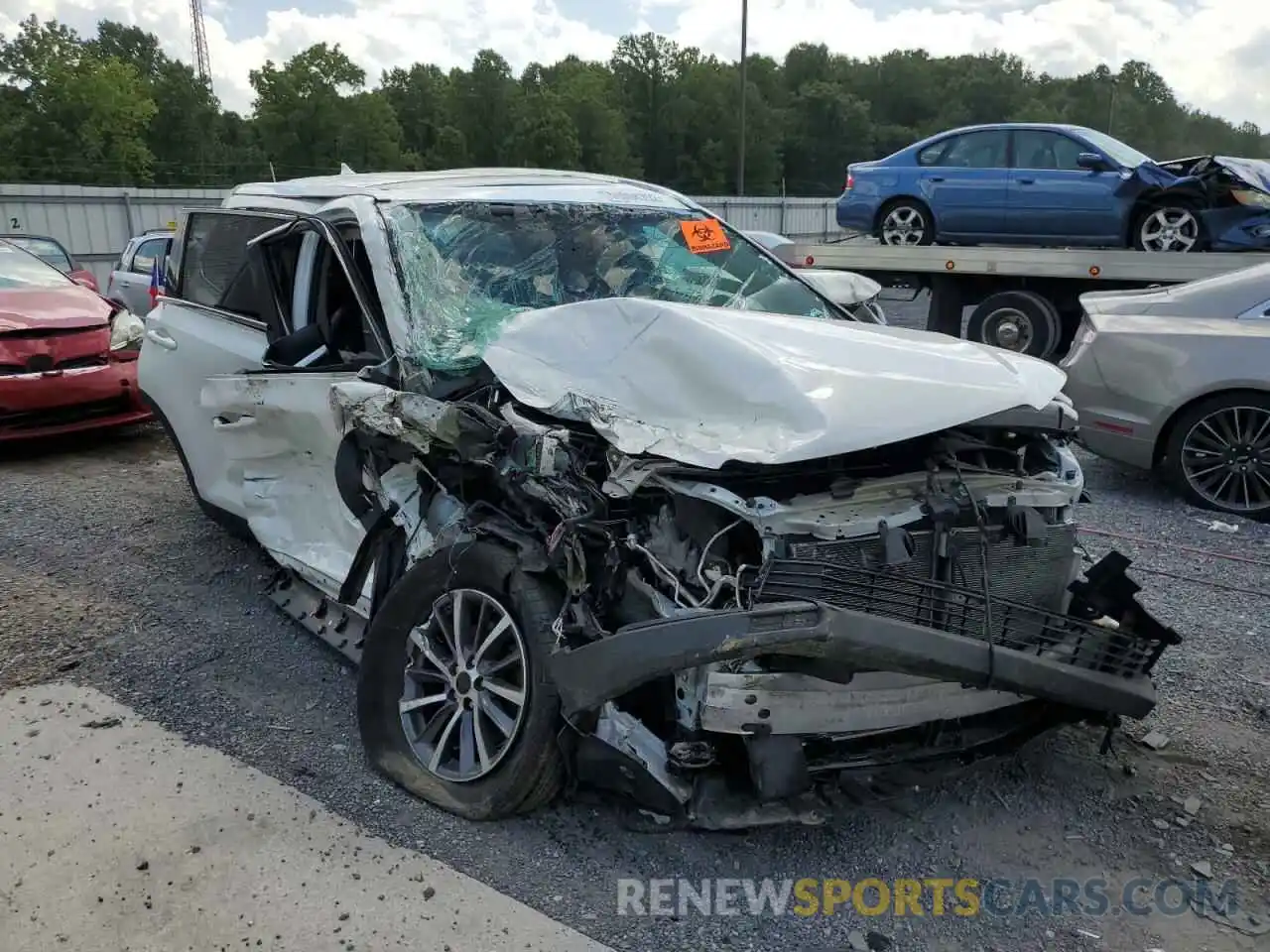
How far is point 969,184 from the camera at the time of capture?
10.9m

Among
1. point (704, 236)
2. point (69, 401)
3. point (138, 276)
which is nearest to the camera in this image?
point (704, 236)

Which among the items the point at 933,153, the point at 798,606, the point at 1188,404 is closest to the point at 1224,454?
the point at 1188,404

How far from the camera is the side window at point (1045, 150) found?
10219mm

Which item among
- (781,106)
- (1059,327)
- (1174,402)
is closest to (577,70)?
(781,106)

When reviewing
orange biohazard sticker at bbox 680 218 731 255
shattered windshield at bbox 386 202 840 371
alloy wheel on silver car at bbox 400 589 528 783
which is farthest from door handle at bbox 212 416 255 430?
orange biohazard sticker at bbox 680 218 731 255

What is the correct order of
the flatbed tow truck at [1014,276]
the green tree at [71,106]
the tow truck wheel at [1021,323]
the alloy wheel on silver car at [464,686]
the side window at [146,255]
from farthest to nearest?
the green tree at [71,106] → the side window at [146,255] → the tow truck wheel at [1021,323] → the flatbed tow truck at [1014,276] → the alloy wheel on silver car at [464,686]

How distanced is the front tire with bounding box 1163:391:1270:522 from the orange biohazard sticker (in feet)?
10.7

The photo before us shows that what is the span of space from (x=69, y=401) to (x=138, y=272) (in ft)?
21.8

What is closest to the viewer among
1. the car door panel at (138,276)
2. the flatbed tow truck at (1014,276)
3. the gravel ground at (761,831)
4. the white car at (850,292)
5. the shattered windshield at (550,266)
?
the gravel ground at (761,831)

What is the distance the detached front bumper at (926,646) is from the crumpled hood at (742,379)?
404mm

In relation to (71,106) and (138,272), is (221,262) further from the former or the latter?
(71,106)

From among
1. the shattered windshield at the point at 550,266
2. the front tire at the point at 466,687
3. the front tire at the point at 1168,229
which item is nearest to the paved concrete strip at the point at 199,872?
the front tire at the point at 466,687
